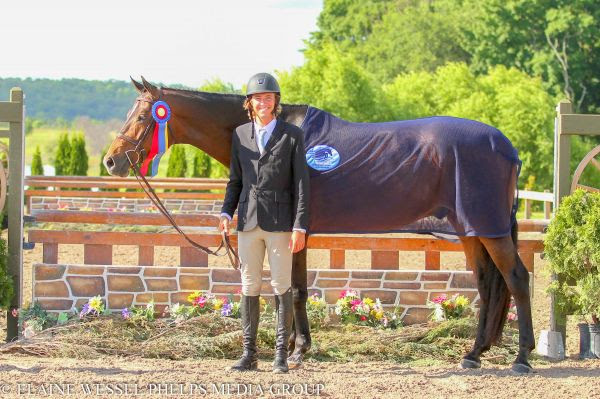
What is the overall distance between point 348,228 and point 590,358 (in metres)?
2.21

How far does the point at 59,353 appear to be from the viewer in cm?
618

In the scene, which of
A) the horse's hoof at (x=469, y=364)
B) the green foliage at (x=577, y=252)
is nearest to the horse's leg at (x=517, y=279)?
the horse's hoof at (x=469, y=364)

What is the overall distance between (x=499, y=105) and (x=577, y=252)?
23609 millimetres

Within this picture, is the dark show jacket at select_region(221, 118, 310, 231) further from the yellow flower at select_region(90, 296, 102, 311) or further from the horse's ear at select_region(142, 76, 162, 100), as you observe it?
the yellow flower at select_region(90, 296, 102, 311)

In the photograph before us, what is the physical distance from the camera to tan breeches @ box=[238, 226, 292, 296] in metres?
5.58

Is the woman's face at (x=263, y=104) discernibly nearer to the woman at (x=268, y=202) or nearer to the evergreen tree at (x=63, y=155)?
the woman at (x=268, y=202)

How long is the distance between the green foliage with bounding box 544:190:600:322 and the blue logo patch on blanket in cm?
188

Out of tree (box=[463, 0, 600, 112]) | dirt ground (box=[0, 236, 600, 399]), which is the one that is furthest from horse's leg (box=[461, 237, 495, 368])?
tree (box=[463, 0, 600, 112])

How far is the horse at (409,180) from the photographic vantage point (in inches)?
237

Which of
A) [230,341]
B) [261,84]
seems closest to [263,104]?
[261,84]

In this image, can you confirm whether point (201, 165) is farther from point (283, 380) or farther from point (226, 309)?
point (283, 380)

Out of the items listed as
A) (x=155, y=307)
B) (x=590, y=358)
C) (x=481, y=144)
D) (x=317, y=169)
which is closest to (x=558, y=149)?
(x=481, y=144)

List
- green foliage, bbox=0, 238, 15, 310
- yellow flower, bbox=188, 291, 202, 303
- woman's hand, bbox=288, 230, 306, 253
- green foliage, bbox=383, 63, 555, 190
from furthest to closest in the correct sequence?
green foliage, bbox=383, 63, 555, 190, yellow flower, bbox=188, 291, 202, 303, green foliage, bbox=0, 238, 15, 310, woman's hand, bbox=288, 230, 306, 253

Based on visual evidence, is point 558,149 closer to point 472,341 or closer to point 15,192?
point 472,341
